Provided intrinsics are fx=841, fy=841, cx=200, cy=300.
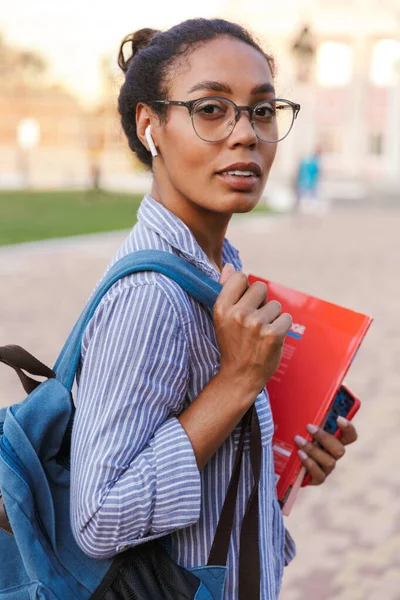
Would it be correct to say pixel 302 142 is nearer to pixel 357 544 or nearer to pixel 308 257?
pixel 308 257

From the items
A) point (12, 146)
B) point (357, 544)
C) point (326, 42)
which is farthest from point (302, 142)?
point (357, 544)

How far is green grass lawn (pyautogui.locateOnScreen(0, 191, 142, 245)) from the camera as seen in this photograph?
61.1ft

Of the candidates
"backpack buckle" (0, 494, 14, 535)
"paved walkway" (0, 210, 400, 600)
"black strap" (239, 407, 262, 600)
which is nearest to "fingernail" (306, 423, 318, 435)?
"black strap" (239, 407, 262, 600)

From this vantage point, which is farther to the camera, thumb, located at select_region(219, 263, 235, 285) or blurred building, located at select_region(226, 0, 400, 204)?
blurred building, located at select_region(226, 0, 400, 204)

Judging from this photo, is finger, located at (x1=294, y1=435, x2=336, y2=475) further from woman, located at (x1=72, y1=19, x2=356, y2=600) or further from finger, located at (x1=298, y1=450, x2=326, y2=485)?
woman, located at (x1=72, y1=19, x2=356, y2=600)

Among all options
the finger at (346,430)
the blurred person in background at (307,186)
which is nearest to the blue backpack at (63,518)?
the finger at (346,430)

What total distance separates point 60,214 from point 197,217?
75.1 ft

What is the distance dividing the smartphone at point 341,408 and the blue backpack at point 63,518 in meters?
0.51

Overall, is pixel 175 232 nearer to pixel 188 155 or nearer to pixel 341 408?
pixel 188 155

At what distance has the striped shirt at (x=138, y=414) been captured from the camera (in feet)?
4.39

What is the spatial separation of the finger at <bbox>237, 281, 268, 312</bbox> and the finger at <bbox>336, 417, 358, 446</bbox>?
554mm

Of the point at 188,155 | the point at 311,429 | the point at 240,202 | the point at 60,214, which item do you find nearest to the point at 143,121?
the point at 188,155

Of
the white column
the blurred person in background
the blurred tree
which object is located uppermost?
the white column

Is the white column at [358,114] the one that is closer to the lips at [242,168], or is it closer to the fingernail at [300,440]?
the fingernail at [300,440]
